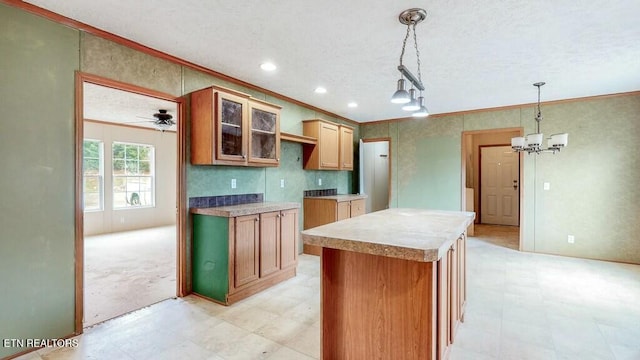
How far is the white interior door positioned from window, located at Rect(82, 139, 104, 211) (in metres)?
9.53

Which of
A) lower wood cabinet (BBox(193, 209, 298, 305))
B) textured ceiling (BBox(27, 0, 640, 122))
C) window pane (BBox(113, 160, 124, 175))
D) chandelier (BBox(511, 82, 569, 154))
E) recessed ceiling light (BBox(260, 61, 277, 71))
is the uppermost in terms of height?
recessed ceiling light (BBox(260, 61, 277, 71))

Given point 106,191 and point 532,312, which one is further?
point 106,191

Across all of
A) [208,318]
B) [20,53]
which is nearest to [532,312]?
[208,318]

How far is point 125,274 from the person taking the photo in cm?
380

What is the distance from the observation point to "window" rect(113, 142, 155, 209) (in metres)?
6.87

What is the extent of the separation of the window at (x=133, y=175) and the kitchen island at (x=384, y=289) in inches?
272

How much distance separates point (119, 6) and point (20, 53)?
768mm

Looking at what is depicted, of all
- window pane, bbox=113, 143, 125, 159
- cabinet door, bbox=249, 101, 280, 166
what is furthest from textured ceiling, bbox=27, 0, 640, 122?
window pane, bbox=113, 143, 125, 159

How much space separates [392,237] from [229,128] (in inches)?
92.5

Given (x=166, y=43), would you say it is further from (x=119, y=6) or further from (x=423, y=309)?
(x=423, y=309)

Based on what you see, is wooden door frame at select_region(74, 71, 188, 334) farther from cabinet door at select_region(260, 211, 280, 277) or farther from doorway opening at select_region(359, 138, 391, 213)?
doorway opening at select_region(359, 138, 391, 213)

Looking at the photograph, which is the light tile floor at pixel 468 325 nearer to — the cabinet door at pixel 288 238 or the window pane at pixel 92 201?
the cabinet door at pixel 288 238

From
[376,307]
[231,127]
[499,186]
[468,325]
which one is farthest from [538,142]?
[499,186]

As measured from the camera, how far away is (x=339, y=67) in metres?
3.30
